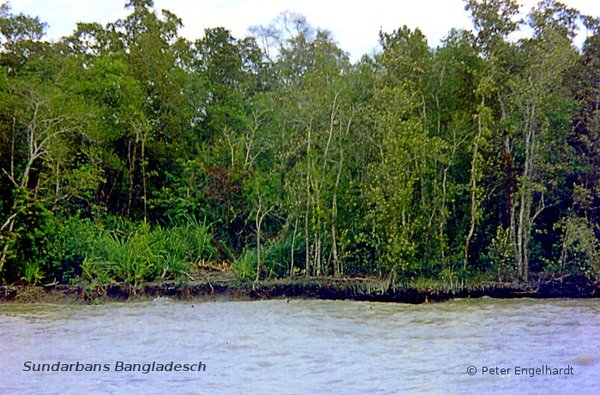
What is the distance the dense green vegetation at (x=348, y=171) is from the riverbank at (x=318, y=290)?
334 millimetres

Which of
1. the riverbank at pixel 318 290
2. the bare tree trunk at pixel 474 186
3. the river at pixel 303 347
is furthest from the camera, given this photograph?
the bare tree trunk at pixel 474 186

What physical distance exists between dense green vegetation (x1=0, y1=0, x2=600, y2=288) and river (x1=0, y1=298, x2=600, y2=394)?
176 cm

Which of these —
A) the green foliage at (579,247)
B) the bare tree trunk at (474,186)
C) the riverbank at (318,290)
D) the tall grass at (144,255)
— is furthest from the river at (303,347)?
the bare tree trunk at (474,186)

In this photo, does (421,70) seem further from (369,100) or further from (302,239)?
(302,239)

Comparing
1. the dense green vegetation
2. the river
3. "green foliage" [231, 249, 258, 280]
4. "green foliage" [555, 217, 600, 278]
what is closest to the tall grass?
the dense green vegetation

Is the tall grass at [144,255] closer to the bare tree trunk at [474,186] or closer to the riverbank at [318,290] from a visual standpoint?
the riverbank at [318,290]

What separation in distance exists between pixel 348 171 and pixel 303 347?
8023 millimetres

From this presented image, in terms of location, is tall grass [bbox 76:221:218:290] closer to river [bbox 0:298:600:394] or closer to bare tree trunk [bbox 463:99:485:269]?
river [bbox 0:298:600:394]

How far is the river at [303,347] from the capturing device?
8125mm

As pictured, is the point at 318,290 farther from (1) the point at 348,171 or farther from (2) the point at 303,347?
(2) the point at 303,347

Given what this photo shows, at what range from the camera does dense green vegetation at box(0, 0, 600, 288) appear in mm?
16281

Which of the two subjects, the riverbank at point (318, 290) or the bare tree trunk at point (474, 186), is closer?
the riverbank at point (318, 290)

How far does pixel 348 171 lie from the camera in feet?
59.0

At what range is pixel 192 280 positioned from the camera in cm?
1641
